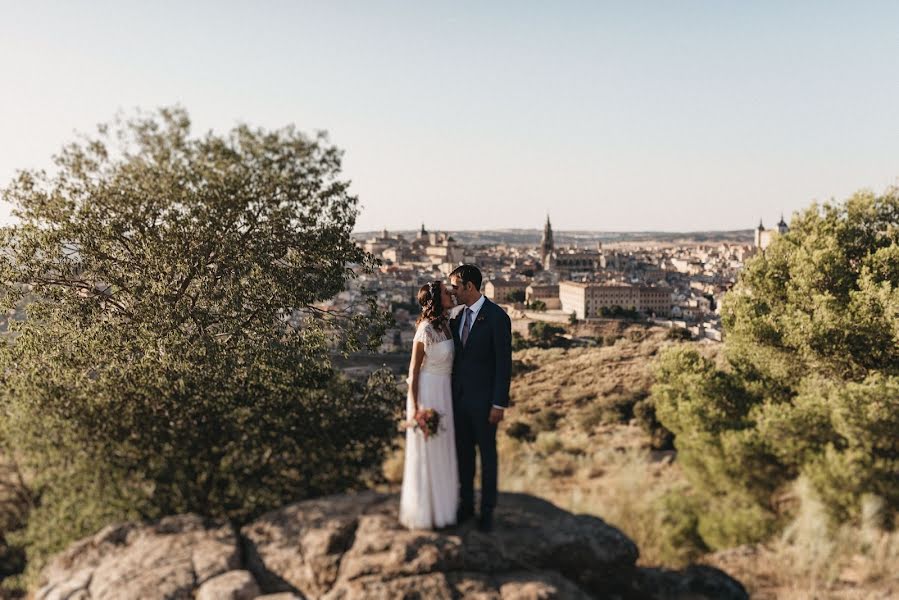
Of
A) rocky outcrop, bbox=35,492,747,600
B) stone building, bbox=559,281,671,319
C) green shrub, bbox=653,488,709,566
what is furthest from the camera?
stone building, bbox=559,281,671,319

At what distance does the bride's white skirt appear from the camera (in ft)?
14.5

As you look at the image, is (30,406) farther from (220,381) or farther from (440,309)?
(440,309)

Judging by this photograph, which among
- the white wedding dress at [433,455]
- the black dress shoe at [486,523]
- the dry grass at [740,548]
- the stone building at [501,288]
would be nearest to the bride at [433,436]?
the white wedding dress at [433,455]

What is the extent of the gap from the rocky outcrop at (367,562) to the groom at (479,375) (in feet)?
0.91

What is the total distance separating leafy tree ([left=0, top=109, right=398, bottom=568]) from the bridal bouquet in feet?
6.90

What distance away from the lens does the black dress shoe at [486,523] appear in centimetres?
450

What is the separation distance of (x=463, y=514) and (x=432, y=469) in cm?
46

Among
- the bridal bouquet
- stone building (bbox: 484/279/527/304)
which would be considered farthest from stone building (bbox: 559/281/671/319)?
the bridal bouquet

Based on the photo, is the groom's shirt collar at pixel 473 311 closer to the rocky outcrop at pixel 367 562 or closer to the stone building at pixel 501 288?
the rocky outcrop at pixel 367 562

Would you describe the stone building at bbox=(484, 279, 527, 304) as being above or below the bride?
below

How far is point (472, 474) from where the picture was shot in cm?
479

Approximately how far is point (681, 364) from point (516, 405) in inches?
731

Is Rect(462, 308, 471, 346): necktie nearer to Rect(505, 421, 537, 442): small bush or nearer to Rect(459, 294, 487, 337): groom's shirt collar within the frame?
Rect(459, 294, 487, 337): groom's shirt collar

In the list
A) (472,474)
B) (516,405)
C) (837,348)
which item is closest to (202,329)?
(472,474)
